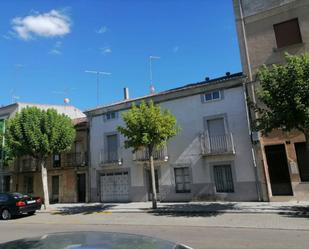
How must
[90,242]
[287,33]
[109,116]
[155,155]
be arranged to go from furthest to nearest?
[109,116]
[155,155]
[287,33]
[90,242]

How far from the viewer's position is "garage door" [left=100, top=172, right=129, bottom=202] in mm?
21734

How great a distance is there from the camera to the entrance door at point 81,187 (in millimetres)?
23891

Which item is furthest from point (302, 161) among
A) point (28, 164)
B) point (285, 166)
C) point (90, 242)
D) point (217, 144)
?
point (28, 164)

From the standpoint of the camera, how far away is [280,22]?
17.9 metres

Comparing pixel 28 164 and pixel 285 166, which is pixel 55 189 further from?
pixel 285 166

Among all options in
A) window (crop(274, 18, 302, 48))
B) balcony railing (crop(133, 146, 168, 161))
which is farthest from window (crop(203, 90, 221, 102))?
window (crop(274, 18, 302, 48))

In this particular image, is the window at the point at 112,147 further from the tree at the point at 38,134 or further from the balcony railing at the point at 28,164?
the balcony railing at the point at 28,164

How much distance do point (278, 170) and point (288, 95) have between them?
602cm

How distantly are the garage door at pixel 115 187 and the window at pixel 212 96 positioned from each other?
789 centimetres

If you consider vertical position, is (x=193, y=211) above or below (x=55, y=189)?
below

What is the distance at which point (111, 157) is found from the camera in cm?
2219

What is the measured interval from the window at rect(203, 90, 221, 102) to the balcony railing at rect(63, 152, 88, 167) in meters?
10.7

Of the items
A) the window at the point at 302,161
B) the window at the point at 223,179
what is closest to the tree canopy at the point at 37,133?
the window at the point at 223,179

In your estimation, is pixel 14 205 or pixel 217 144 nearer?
pixel 14 205
